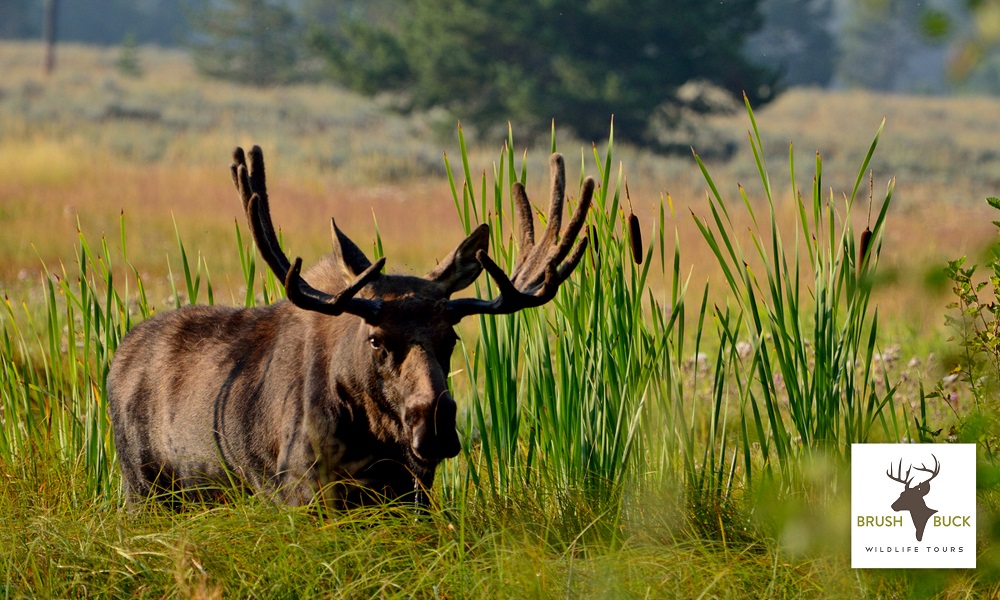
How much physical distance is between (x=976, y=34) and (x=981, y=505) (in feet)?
8.06

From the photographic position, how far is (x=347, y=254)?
3641mm

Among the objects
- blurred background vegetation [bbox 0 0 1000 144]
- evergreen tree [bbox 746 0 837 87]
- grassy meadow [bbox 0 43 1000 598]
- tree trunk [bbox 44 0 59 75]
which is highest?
evergreen tree [bbox 746 0 837 87]

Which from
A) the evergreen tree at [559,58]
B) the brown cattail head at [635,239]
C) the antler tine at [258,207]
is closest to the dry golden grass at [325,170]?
the brown cattail head at [635,239]

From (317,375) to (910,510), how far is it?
73.7 inches

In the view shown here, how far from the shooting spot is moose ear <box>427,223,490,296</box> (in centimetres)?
353

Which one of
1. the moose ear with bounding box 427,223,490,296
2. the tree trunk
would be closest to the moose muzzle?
the moose ear with bounding box 427,223,490,296

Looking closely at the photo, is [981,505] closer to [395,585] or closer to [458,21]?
[395,585]

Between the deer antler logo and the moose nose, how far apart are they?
125 cm

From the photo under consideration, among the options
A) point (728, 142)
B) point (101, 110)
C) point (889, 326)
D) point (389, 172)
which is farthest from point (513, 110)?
point (889, 326)

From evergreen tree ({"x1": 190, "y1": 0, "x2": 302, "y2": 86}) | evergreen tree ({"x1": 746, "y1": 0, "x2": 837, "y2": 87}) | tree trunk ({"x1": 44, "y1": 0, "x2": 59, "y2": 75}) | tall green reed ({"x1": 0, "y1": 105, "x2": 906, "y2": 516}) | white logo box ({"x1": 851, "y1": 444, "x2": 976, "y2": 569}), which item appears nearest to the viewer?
white logo box ({"x1": 851, "y1": 444, "x2": 976, "y2": 569})

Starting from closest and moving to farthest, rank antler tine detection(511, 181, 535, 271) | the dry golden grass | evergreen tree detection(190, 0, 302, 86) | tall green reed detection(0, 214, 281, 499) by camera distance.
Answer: antler tine detection(511, 181, 535, 271)
tall green reed detection(0, 214, 281, 499)
the dry golden grass
evergreen tree detection(190, 0, 302, 86)

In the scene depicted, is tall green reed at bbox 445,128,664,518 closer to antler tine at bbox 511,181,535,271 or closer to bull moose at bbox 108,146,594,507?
antler tine at bbox 511,181,535,271

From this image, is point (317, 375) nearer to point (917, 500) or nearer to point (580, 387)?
point (580, 387)

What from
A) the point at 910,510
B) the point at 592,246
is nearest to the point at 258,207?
the point at 592,246
